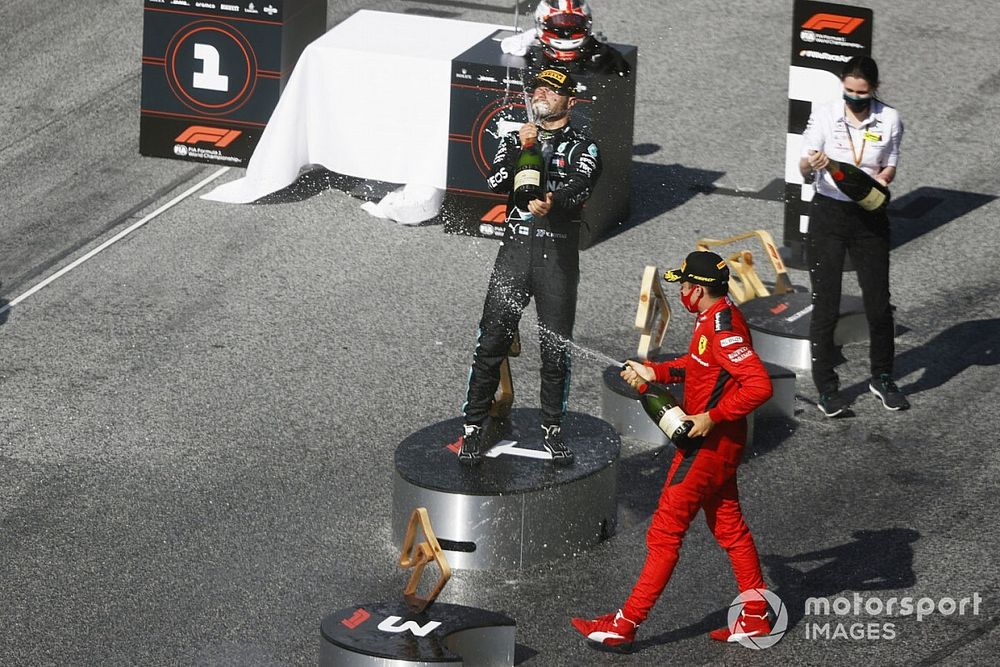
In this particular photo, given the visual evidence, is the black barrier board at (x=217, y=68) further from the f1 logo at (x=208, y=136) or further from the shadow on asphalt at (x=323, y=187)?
the shadow on asphalt at (x=323, y=187)

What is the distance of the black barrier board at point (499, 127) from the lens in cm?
1230

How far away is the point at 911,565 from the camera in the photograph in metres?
8.06

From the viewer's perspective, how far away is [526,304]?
26.6ft

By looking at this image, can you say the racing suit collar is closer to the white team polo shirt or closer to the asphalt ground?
the asphalt ground

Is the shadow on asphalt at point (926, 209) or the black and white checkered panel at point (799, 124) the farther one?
the shadow on asphalt at point (926, 209)

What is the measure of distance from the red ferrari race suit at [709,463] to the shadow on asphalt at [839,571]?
50cm

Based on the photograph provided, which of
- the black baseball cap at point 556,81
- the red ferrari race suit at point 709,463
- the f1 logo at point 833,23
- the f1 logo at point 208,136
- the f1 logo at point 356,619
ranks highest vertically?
the black baseball cap at point 556,81

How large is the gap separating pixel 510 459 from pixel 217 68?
6.37 m

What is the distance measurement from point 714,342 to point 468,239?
5.79 m

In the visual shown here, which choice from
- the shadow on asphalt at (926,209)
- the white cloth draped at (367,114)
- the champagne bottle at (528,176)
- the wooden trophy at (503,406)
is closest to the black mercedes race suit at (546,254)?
the champagne bottle at (528,176)

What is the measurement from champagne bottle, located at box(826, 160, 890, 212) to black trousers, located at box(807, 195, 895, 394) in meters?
0.14

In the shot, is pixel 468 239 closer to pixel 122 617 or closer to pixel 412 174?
pixel 412 174

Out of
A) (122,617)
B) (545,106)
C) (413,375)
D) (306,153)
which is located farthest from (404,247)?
(122,617)

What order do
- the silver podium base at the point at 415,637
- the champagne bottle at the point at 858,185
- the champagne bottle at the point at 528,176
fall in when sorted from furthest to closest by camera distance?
1. the champagne bottle at the point at 858,185
2. the champagne bottle at the point at 528,176
3. the silver podium base at the point at 415,637
